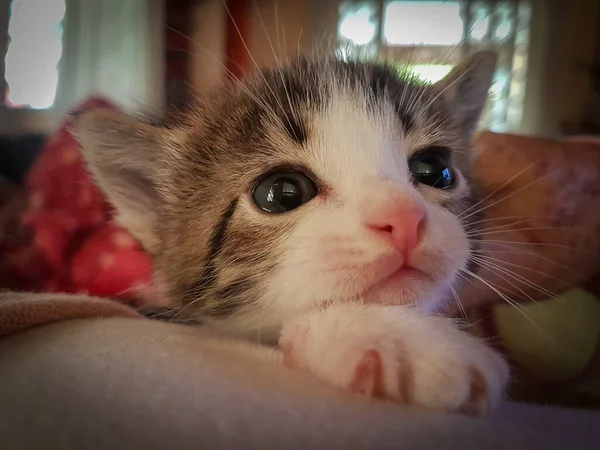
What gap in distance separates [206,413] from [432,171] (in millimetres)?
499

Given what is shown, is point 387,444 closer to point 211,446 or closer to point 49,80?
point 211,446

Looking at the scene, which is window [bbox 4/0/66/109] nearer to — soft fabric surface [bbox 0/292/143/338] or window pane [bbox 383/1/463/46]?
soft fabric surface [bbox 0/292/143/338]

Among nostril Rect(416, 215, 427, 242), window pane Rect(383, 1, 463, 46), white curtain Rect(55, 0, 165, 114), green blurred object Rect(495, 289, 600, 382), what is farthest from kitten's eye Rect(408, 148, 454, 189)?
white curtain Rect(55, 0, 165, 114)

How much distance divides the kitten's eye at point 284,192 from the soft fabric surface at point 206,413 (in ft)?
0.73

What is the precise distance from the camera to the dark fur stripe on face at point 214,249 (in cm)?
71

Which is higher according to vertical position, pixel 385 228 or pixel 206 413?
pixel 385 228

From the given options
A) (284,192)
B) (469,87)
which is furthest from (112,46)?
(469,87)

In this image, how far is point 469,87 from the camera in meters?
0.95

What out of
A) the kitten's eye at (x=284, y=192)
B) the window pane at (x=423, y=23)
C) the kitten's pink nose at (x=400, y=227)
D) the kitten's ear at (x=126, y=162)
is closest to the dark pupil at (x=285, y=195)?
the kitten's eye at (x=284, y=192)

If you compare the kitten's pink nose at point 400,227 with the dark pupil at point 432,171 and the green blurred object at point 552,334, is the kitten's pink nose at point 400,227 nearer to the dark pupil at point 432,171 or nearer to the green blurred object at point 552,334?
the dark pupil at point 432,171

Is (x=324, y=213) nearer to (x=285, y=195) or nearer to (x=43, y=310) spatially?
(x=285, y=195)

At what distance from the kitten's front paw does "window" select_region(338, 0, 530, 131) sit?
1.84 feet

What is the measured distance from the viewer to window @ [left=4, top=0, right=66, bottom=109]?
99 cm

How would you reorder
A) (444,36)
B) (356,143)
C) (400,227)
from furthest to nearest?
(444,36) → (356,143) → (400,227)
